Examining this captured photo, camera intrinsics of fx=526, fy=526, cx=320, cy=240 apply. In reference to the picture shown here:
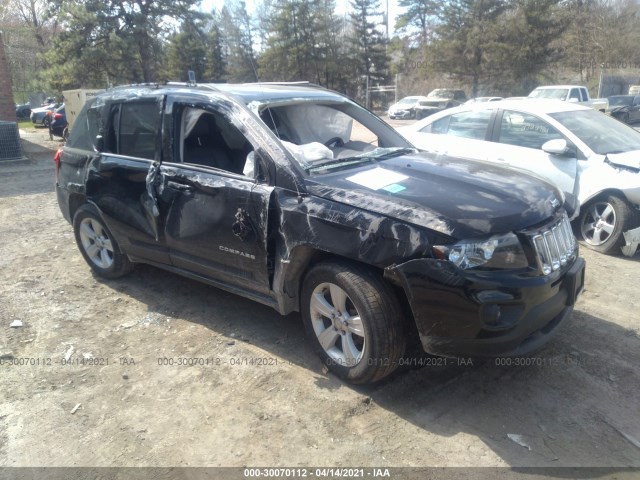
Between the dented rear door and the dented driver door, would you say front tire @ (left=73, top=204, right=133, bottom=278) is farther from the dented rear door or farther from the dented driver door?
the dented driver door

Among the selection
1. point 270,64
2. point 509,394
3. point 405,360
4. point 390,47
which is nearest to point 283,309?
point 405,360

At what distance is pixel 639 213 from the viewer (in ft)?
18.4

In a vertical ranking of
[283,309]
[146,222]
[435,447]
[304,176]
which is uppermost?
[304,176]

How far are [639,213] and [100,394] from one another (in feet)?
17.9

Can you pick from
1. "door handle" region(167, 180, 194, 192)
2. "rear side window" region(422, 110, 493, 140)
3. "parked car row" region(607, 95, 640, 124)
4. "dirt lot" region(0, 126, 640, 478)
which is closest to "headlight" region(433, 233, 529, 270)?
"dirt lot" region(0, 126, 640, 478)

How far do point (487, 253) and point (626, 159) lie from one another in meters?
3.86

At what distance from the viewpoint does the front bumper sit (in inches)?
112

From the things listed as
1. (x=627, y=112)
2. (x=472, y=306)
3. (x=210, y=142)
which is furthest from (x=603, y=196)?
(x=627, y=112)

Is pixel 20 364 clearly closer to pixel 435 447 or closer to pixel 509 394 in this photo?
pixel 435 447

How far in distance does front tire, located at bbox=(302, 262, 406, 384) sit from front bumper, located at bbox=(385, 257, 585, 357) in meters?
0.17

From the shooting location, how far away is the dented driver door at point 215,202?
366 centimetres

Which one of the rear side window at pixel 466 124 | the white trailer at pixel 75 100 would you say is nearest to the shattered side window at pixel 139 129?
the rear side window at pixel 466 124

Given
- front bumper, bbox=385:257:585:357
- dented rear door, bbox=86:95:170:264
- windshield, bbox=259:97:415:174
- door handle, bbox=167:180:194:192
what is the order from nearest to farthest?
front bumper, bbox=385:257:585:357
windshield, bbox=259:97:415:174
door handle, bbox=167:180:194:192
dented rear door, bbox=86:95:170:264

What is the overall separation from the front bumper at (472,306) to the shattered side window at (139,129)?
2.55 metres
